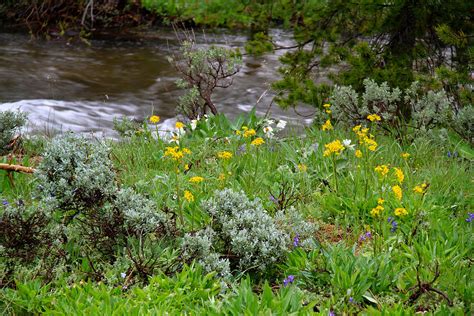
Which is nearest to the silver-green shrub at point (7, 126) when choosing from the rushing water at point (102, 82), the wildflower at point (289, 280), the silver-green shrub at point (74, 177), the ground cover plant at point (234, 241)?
the ground cover plant at point (234, 241)

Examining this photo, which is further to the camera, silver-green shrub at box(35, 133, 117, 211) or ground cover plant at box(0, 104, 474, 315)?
silver-green shrub at box(35, 133, 117, 211)

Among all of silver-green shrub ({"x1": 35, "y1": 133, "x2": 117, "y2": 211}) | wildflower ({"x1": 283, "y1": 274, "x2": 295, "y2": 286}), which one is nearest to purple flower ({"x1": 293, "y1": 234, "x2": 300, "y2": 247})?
wildflower ({"x1": 283, "y1": 274, "x2": 295, "y2": 286})

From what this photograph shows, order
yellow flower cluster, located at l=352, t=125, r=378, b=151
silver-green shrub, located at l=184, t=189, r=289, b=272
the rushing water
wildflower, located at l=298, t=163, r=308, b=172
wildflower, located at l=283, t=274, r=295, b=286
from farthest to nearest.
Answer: the rushing water → wildflower, located at l=298, t=163, r=308, b=172 → yellow flower cluster, located at l=352, t=125, r=378, b=151 → silver-green shrub, located at l=184, t=189, r=289, b=272 → wildflower, located at l=283, t=274, r=295, b=286

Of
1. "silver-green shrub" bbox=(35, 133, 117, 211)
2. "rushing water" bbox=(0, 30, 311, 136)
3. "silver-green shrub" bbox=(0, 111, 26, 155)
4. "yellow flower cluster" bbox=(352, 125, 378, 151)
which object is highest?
"yellow flower cluster" bbox=(352, 125, 378, 151)

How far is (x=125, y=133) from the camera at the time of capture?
6.28 m

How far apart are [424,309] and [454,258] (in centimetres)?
41

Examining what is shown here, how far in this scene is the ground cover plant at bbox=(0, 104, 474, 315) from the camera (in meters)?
3.20

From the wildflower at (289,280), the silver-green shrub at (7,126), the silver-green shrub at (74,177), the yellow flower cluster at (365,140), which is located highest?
the yellow flower cluster at (365,140)

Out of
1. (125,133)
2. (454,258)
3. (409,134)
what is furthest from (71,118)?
(454,258)

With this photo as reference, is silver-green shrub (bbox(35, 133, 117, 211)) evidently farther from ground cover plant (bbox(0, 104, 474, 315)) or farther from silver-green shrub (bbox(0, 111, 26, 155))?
silver-green shrub (bbox(0, 111, 26, 155))

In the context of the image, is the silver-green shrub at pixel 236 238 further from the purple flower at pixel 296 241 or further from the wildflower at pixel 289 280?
the wildflower at pixel 289 280

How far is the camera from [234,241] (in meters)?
3.61

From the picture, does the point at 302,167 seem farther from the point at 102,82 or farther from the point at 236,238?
the point at 102,82

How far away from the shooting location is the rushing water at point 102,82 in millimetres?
9883
